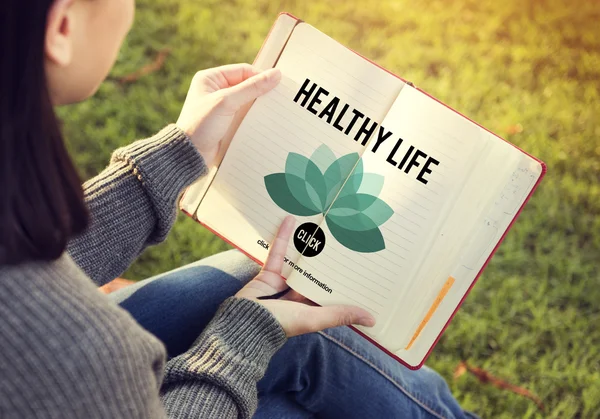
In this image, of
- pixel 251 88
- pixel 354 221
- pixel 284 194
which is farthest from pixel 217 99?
pixel 354 221

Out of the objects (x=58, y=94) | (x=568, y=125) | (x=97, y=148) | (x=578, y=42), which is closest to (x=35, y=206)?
(x=58, y=94)

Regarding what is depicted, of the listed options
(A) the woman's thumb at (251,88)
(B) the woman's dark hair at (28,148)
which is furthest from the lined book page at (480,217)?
(B) the woman's dark hair at (28,148)

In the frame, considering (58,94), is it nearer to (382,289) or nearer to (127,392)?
(127,392)

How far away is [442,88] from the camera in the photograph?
6.07 feet

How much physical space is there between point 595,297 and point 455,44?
2.91 ft

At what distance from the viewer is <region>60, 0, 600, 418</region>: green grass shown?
1.50 metres

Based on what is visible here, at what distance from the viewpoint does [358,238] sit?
38.2 inches

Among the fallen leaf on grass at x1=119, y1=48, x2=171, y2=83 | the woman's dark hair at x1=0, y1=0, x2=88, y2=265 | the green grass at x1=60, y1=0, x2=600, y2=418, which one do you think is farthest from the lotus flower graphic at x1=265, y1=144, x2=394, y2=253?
the fallen leaf on grass at x1=119, y1=48, x2=171, y2=83

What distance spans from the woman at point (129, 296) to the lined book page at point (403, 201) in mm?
41

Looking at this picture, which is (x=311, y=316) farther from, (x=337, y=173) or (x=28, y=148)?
(x=28, y=148)

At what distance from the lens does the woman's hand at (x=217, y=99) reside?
3.16ft

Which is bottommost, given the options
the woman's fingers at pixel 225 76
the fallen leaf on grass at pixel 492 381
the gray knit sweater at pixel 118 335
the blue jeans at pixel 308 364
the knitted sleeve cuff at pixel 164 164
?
the fallen leaf on grass at pixel 492 381

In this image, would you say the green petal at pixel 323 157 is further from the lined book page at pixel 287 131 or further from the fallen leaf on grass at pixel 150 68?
the fallen leaf on grass at pixel 150 68

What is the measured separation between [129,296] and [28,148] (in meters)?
0.46
